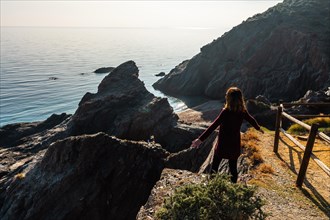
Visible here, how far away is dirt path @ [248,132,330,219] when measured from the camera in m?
9.16

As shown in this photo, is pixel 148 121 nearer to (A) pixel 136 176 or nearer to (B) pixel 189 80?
(A) pixel 136 176

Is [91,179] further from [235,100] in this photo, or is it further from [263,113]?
[263,113]

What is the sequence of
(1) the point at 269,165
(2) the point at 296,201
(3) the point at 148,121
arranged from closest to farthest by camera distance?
(2) the point at 296,201, (1) the point at 269,165, (3) the point at 148,121

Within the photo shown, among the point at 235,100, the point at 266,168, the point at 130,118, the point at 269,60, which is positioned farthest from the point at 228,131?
the point at 269,60

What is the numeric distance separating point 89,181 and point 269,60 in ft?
210

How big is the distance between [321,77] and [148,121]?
3852 cm

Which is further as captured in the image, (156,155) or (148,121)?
(148,121)

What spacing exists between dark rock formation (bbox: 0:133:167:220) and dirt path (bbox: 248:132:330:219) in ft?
27.1

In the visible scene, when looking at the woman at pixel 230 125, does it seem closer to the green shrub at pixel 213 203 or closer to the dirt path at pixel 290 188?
the green shrub at pixel 213 203

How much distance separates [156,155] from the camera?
795 inches

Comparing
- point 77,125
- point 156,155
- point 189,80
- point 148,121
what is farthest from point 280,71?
point 156,155

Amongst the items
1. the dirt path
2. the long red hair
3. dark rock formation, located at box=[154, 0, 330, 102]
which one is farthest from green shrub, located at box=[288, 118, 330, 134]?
dark rock formation, located at box=[154, 0, 330, 102]

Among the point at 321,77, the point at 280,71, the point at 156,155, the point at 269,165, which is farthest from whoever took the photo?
the point at 280,71

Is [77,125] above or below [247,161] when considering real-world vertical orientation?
below
